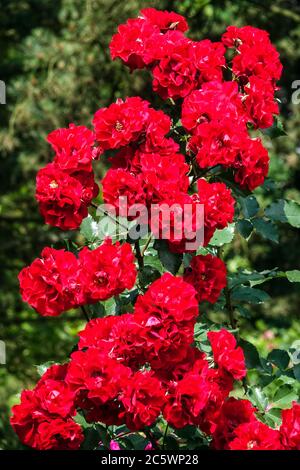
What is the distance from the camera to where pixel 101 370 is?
1.79 meters

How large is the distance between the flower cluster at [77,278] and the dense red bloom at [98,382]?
0.47 ft

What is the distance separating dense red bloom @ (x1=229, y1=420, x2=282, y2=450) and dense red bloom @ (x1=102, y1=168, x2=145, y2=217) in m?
0.56

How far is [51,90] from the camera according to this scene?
579cm

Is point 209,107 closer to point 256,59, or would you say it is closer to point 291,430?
point 256,59

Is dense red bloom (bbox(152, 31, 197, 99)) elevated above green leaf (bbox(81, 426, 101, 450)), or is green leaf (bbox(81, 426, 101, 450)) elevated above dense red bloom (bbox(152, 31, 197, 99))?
dense red bloom (bbox(152, 31, 197, 99))

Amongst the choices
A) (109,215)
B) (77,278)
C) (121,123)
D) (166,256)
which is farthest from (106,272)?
(121,123)

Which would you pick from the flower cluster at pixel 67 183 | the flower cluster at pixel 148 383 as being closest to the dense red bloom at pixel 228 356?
the flower cluster at pixel 148 383

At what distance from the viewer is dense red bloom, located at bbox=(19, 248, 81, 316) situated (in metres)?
1.91

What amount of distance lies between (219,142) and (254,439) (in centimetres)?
70

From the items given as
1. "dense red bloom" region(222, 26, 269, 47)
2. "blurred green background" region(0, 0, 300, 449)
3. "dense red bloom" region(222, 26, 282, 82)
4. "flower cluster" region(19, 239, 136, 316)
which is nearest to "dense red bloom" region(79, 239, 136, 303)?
"flower cluster" region(19, 239, 136, 316)

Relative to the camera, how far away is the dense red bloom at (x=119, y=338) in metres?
1.82

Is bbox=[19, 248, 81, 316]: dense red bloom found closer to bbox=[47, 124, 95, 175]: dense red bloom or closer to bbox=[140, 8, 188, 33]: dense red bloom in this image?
bbox=[47, 124, 95, 175]: dense red bloom
